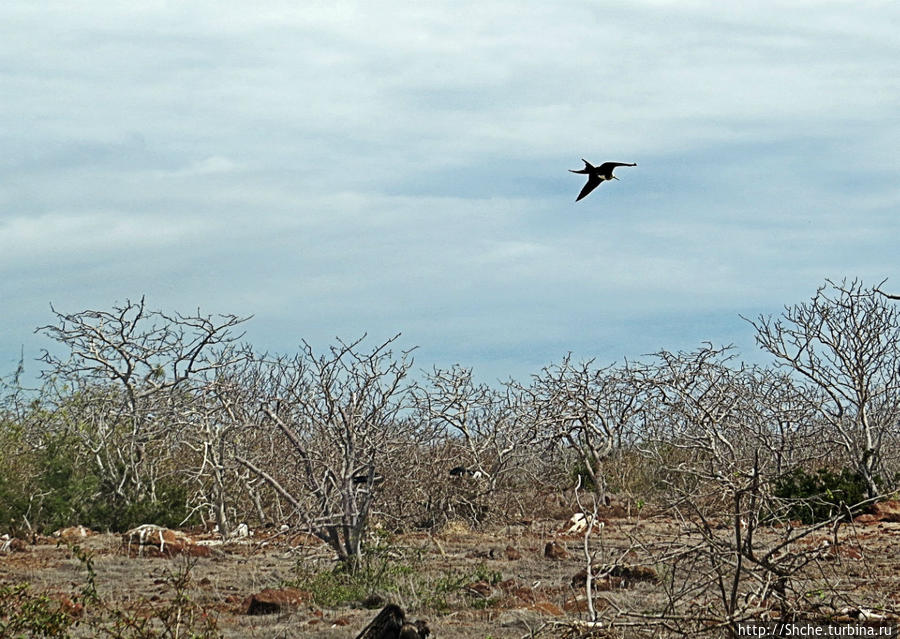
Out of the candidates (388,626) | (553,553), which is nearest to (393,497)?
(553,553)

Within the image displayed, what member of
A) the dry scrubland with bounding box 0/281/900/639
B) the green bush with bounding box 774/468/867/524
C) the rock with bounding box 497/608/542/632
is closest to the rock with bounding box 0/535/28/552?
the dry scrubland with bounding box 0/281/900/639

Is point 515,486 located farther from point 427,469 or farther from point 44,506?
point 44,506

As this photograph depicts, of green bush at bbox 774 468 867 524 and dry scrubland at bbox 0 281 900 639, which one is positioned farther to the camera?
green bush at bbox 774 468 867 524

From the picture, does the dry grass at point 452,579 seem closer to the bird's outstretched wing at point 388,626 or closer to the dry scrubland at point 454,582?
the dry scrubland at point 454,582

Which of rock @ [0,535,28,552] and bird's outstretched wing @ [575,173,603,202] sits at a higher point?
bird's outstretched wing @ [575,173,603,202]

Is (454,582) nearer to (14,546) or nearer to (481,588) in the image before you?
(481,588)

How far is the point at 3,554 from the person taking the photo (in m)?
13.6

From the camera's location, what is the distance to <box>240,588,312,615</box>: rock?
9.12m

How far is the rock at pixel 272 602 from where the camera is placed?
9.12m

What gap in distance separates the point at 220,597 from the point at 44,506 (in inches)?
292

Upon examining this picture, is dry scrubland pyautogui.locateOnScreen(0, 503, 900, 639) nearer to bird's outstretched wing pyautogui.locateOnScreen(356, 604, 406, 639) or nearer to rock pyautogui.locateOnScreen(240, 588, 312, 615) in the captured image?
rock pyautogui.locateOnScreen(240, 588, 312, 615)

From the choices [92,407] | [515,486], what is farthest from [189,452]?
[515,486]

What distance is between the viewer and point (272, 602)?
9.17m

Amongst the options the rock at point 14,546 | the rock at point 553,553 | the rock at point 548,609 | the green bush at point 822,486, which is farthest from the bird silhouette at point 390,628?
the green bush at point 822,486
